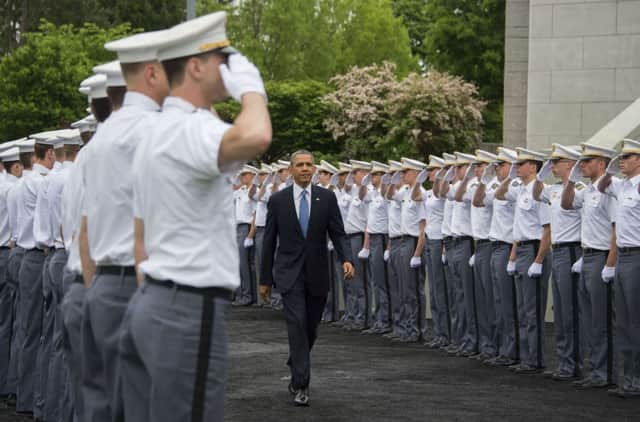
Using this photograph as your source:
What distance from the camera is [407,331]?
20484 mm

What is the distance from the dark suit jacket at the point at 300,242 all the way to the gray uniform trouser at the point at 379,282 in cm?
812

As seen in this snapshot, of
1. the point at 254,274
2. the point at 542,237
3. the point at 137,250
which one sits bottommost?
the point at 254,274

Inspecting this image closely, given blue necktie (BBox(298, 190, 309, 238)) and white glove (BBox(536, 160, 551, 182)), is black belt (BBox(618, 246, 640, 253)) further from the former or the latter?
blue necktie (BBox(298, 190, 309, 238))

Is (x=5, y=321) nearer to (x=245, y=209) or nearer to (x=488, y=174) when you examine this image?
(x=488, y=174)

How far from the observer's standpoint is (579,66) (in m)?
31.6

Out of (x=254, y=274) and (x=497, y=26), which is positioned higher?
(x=497, y=26)

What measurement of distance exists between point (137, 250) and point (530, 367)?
35.2 ft

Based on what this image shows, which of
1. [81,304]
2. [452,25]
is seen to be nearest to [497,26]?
[452,25]

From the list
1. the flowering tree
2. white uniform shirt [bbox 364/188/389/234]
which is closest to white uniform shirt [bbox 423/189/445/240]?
white uniform shirt [bbox 364/188/389/234]

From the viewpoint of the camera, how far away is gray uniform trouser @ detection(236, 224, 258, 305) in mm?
27484

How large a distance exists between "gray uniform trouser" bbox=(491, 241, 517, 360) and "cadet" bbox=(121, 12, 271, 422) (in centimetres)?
1122

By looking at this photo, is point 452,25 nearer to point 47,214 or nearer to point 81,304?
point 47,214

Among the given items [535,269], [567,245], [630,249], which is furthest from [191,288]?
[535,269]

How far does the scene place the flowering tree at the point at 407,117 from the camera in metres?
45.5
